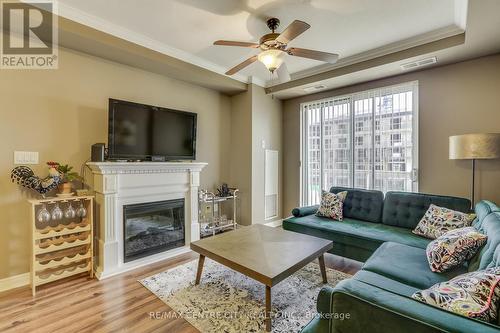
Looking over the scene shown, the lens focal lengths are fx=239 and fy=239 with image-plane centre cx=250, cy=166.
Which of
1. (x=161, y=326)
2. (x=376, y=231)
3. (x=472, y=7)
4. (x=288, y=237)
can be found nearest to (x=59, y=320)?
(x=161, y=326)

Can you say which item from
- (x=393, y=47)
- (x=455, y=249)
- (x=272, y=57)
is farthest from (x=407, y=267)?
(x=393, y=47)

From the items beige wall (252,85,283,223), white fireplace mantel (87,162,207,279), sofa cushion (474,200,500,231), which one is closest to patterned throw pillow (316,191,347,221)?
beige wall (252,85,283,223)

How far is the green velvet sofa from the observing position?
99 centimetres

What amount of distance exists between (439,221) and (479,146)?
34.5 inches

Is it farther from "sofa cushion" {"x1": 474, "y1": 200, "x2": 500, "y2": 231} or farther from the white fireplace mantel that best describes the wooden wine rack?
"sofa cushion" {"x1": 474, "y1": 200, "x2": 500, "y2": 231}

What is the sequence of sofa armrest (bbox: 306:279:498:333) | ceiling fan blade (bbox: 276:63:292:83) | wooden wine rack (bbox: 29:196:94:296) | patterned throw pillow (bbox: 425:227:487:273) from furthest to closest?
ceiling fan blade (bbox: 276:63:292:83), wooden wine rack (bbox: 29:196:94:296), patterned throw pillow (bbox: 425:227:487:273), sofa armrest (bbox: 306:279:498:333)

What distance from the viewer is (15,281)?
8.00 feet

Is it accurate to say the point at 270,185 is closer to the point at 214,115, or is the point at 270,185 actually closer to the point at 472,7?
the point at 214,115

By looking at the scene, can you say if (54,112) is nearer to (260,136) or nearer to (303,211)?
(260,136)

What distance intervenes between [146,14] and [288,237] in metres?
2.74

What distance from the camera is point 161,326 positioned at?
1874mm

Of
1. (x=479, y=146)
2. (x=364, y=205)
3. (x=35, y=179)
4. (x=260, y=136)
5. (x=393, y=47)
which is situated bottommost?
(x=364, y=205)

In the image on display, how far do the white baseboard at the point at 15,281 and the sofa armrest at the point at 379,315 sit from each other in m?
2.97

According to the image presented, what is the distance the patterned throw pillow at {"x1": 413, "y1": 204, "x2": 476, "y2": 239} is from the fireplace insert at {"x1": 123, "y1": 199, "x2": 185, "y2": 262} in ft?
9.95
